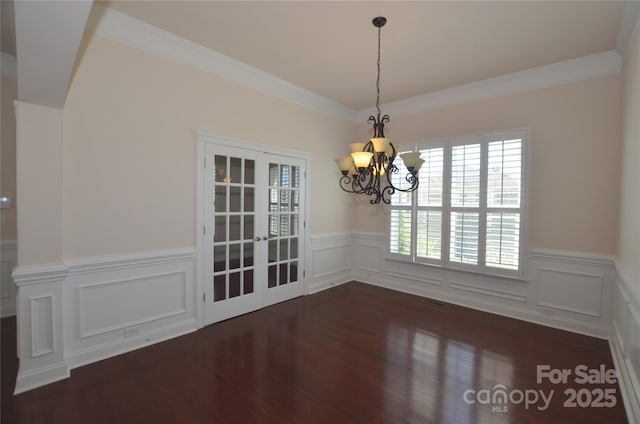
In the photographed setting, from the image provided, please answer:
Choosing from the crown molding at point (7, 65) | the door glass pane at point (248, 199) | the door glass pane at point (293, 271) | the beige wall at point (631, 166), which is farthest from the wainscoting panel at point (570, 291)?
the crown molding at point (7, 65)

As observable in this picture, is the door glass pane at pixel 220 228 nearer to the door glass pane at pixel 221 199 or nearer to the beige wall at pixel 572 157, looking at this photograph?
the door glass pane at pixel 221 199

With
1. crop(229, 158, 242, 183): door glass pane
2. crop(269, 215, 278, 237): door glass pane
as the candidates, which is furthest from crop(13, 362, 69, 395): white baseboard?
crop(269, 215, 278, 237): door glass pane

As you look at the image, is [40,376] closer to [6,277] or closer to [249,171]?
[6,277]

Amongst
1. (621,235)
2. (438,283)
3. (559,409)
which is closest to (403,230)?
(438,283)

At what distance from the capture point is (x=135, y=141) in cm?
283

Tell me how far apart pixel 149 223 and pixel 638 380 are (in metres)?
4.05

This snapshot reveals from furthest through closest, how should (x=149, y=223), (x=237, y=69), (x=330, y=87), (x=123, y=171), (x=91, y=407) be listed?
1. (x=330, y=87)
2. (x=237, y=69)
3. (x=149, y=223)
4. (x=123, y=171)
5. (x=91, y=407)

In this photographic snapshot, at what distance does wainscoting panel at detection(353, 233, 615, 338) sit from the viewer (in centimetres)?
322

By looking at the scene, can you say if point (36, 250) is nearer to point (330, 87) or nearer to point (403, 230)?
point (330, 87)

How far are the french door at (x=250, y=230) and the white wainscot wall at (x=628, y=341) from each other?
136 inches

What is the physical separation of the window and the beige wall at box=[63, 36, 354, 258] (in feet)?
8.71

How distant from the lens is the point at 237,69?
3533 millimetres

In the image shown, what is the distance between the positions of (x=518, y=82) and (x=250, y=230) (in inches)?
152

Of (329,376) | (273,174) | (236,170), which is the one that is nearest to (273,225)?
(273,174)
